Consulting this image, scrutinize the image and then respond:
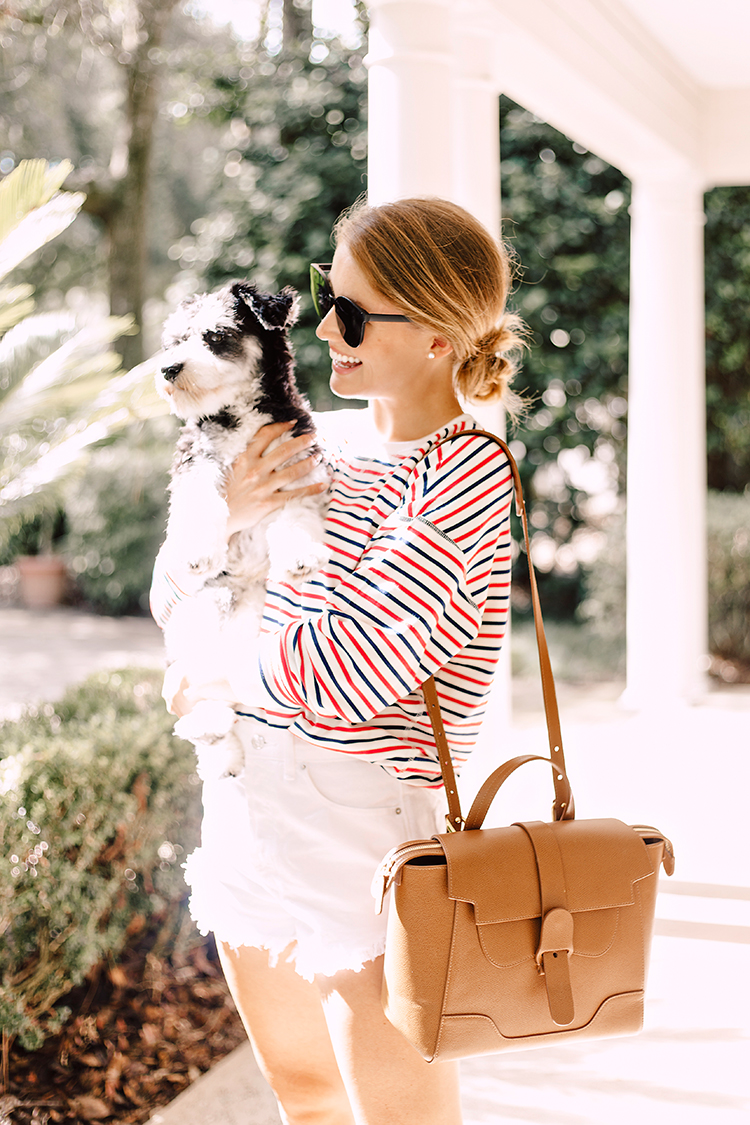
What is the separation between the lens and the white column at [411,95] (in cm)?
330

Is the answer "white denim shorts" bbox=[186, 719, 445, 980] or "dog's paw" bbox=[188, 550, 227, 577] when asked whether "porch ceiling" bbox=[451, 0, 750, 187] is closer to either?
"dog's paw" bbox=[188, 550, 227, 577]

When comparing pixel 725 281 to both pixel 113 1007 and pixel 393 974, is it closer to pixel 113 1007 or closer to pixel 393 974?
pixel 113 1007

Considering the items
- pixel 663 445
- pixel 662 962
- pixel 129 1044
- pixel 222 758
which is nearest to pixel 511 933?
pixel 222 758

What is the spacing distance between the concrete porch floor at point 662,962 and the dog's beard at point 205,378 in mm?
1967

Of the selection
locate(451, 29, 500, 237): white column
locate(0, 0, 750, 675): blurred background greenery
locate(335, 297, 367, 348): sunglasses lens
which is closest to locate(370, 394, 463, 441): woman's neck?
locate(335, 297, 367, 348): sunglasses lens

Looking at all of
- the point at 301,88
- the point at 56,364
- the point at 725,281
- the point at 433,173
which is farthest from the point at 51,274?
the point at 433,173

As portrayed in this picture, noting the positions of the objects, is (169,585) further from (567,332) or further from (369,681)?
(567,332)

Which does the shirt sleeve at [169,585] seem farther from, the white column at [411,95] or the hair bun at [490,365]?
the white column at [411,95]

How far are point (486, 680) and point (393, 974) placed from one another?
1.50 feet

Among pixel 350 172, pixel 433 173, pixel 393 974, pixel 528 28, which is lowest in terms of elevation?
pixel 393 974

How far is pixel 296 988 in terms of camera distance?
162cm

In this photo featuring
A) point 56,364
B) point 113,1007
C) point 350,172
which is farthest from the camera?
point 350,172

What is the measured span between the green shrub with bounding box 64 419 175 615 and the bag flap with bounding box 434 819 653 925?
1009 cm

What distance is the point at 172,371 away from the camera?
202cm
